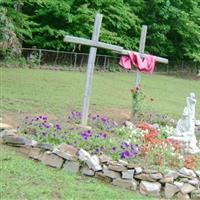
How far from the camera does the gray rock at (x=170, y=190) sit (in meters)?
5.86

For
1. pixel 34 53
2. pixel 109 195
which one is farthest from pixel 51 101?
pixel 34 53

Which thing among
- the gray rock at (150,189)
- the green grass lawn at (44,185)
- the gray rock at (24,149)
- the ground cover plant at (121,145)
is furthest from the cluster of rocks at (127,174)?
the gray rock at (24,149)

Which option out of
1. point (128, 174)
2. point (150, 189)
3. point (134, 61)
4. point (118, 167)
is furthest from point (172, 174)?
point (134, 61)

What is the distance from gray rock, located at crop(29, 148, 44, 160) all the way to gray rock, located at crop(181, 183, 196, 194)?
1946 millimetres

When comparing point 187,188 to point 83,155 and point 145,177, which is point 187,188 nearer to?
point 145,177

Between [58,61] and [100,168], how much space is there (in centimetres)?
1672

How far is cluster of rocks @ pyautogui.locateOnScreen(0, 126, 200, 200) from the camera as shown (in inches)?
232

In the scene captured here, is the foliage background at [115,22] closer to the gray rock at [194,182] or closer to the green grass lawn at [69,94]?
the green grass lawn at [69,94]

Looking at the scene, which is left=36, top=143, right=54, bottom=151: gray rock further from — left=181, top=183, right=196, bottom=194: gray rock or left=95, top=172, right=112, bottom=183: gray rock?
left=181, top=183, right=196, bottom=194: gray rock

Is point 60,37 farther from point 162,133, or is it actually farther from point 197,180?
point 197,180

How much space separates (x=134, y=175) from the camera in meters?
5.96

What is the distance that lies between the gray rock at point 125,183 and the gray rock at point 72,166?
521 millimetres

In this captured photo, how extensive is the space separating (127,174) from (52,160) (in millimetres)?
1033

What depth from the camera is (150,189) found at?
584 cm
